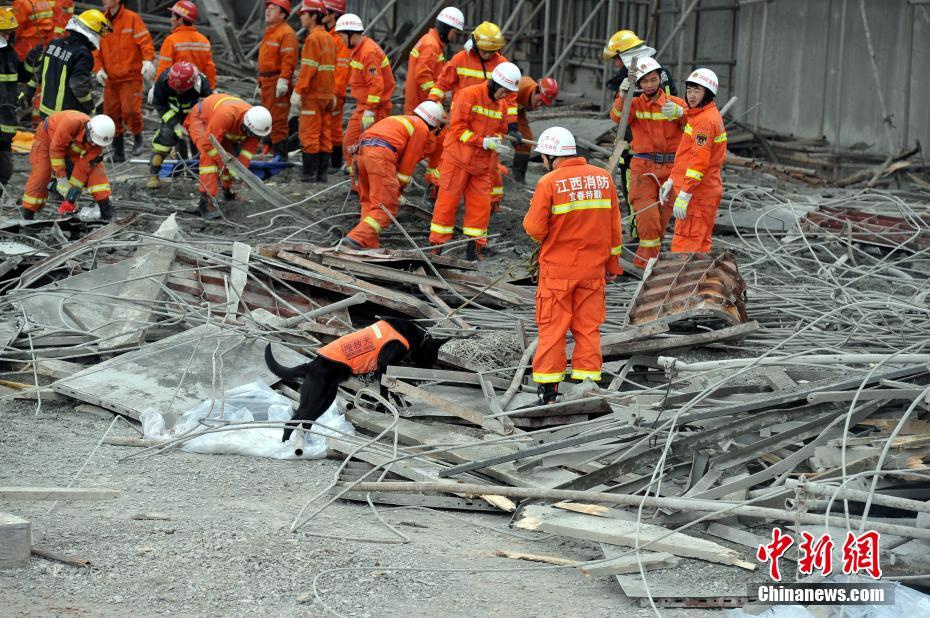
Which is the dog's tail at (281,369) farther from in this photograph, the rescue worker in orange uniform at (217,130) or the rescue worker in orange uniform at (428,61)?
the rescue worker in orange uniform at (428,61)

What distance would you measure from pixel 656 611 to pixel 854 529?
111 centimetres

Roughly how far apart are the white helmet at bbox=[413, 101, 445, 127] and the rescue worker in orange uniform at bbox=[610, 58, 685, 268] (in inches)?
58.8

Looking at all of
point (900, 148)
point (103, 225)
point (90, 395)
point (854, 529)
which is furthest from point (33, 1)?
point (854, 529)

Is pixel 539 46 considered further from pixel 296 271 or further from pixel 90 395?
pixel 90 395

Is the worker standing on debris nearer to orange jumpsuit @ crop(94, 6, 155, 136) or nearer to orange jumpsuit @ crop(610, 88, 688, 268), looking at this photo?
orange jumpsuit @ crop(94, 6, 155, 136)

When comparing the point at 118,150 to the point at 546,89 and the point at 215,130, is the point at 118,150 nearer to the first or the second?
the point at 215,130

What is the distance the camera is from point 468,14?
1880cm

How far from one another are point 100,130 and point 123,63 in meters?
3.17

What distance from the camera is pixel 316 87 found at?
12.1 meters

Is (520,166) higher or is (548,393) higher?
(520,166)

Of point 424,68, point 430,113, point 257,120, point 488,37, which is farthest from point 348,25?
point 430,113

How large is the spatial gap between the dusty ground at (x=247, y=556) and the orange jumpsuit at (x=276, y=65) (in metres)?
7.24

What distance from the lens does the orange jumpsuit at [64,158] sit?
10094 mm

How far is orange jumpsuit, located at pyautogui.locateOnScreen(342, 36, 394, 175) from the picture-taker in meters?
11.8
